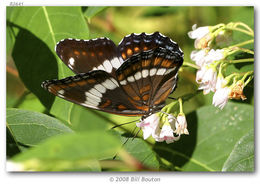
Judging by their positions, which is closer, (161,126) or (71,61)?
(161,126)

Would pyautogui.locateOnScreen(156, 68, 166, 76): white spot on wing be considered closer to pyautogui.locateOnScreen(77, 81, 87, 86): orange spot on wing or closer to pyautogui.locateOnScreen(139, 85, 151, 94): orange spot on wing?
pyautogui.locateOnScreen(139, 85, 151, 94): orange spot on wing

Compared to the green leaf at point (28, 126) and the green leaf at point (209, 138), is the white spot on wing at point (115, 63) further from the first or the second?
the green leaf at point (209, 138)

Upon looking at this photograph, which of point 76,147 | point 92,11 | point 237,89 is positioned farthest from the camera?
point 92,11

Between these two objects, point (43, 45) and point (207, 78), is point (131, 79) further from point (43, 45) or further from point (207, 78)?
point (43, 45)

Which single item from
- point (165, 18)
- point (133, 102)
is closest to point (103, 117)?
point (133, 102)

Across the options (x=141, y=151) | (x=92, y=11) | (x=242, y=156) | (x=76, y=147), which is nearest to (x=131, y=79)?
(x=141, y=151)

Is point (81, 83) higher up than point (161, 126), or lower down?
higher up
